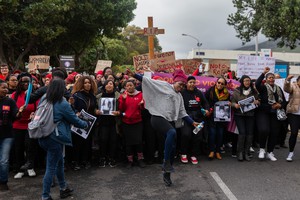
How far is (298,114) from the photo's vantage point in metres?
6.83

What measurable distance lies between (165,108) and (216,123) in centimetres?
213

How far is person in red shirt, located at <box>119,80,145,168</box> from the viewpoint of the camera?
655cm

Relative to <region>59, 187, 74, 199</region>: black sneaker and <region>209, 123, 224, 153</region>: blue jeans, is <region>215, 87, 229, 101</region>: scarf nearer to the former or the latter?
<region>209, 123, 224, 153</region>: blue jeans

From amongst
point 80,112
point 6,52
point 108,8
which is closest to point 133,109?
point 80,112

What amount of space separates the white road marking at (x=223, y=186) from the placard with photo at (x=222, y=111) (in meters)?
1.43

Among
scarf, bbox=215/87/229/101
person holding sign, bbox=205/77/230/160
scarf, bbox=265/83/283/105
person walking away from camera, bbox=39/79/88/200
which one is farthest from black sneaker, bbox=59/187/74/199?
scarf, bbox=265/83/283/105

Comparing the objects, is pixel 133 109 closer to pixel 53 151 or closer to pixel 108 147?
pixel 108 147

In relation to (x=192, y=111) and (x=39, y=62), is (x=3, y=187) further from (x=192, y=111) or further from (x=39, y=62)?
(x=39, y=62)

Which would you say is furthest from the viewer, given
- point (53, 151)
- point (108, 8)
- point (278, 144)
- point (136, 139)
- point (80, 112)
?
point (108, 8)

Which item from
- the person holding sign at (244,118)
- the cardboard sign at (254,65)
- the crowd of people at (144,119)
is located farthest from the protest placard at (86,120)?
the cardboard sign at (254,65)

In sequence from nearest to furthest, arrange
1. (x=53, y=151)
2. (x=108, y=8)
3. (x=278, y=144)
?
1. (x=53, y=151)
2. (x=278, y=144)
3. (x=108, y=8)

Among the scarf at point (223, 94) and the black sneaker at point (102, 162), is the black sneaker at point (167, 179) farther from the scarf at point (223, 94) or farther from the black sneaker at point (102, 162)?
the scarf at point (223, 94)

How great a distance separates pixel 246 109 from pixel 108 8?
14.0 metres

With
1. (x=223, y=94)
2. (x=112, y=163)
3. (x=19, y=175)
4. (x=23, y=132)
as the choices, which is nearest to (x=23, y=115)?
(x=23, y=132)
